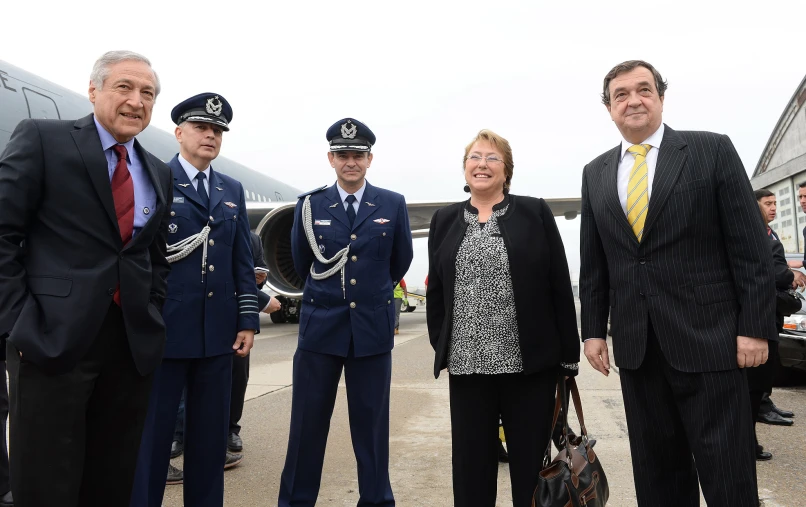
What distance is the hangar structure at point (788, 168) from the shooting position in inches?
618

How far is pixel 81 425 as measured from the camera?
5.70 ft

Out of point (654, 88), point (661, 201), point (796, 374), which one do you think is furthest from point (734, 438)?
point (796, 374)

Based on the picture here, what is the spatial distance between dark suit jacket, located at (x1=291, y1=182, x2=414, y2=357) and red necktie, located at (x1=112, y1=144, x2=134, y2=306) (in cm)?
98

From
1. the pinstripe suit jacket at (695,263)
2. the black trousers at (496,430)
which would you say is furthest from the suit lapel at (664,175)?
the black trousers at (496,430)

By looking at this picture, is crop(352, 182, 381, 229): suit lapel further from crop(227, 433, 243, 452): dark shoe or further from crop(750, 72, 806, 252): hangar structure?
crop(750, 72, 806, 252): hangar structure

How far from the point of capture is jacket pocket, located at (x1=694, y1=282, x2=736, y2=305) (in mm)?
1971

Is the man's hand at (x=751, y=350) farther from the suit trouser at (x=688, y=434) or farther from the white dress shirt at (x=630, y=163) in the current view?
the white dress shirt at (x=630, y=163)

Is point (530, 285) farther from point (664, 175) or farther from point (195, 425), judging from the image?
point (195, 425)

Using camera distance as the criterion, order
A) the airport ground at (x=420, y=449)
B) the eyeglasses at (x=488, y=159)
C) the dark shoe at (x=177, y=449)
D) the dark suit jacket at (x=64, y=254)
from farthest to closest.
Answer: the dark shoe at (x=177, y=449) < the airport ground at (x=420, y=449) < the eyeglasses at (x=488, y=159) < the dark suit jacket at (x=64, y=254)

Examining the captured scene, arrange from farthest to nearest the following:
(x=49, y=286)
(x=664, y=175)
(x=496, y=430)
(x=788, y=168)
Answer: (x=788, y=168)
(x=496, y=430)
(x=664, y=175)
(x=49, y=286)

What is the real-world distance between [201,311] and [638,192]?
1.77 metres

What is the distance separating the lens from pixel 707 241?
6.54 feet

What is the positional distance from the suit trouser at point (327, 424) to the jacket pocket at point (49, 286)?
3.88ft

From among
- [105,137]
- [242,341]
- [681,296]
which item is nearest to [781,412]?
[681,296]
